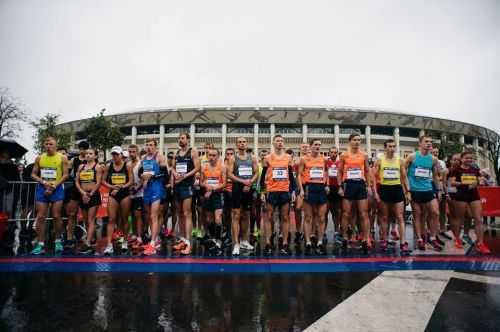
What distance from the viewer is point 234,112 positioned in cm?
4412

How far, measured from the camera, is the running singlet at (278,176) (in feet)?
16.9

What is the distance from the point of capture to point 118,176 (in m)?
5.31

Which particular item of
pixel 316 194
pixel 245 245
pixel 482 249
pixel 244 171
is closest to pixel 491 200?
pixel 482 249

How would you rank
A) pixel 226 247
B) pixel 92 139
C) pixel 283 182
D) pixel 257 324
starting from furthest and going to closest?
pixel 92 139 < pixel 226 247 < pixel 283 182 < pixel 257 324

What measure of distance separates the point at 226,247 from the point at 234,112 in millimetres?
39990

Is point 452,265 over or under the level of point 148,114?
under

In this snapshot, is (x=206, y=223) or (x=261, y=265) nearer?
(x=261, y=265)

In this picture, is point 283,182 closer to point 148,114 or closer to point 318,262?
point 318,262

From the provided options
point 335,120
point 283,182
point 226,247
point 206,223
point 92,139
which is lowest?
point 226,247

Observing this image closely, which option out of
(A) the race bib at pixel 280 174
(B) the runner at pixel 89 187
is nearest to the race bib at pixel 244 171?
(A) the race bib at pixel 280 174

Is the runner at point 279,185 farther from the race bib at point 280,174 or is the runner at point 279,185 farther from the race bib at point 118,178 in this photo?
the race bib at point 118,178

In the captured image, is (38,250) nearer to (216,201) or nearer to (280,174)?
(216,201)

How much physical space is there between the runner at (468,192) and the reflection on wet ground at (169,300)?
3.13 meters

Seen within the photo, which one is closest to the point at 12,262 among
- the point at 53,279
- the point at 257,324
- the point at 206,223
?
the point at 53,279
